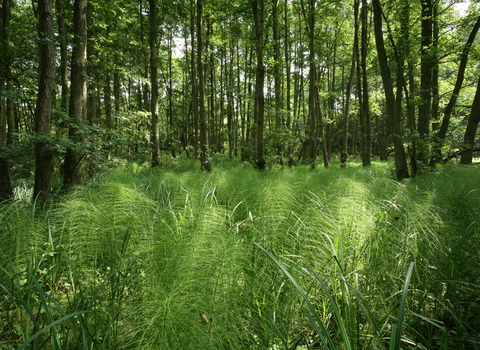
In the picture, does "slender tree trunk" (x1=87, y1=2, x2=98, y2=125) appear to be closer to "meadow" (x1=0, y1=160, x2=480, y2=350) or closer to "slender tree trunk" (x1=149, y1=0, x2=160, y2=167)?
"slender tree trunk" (x1=149, y1=0, x2=160, y2=167)

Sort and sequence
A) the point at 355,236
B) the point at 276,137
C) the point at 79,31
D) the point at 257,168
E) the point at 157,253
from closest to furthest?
the point at 157,253, the point at 355,236, the point at 79,31, the point at 257,168, the point at 276,137

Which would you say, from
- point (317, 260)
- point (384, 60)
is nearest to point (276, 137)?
point (384, 60)

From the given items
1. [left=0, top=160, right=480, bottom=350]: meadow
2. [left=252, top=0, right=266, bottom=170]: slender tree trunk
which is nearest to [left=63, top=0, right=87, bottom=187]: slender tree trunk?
[left=0, top=160, right=480, bottom=350]: meadow

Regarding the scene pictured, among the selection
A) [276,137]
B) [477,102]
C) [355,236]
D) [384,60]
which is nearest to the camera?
[355,236]

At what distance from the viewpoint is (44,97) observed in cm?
361

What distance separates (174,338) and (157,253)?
73cm

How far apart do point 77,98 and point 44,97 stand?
102 cm

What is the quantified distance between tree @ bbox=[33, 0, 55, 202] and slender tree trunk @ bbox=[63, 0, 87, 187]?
1.71 ft

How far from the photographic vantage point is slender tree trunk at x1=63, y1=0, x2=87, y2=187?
4.32m

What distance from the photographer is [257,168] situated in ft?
25.9

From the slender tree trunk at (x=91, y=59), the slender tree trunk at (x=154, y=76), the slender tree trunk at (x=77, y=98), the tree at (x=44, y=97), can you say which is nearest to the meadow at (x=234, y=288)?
the tree at (x=44, y=97)

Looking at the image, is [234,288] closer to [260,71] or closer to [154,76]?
[260,71]

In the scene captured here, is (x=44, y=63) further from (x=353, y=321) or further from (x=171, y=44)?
A: (x=171, y=44)

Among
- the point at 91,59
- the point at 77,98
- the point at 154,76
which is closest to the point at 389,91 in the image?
the point at 77,98
